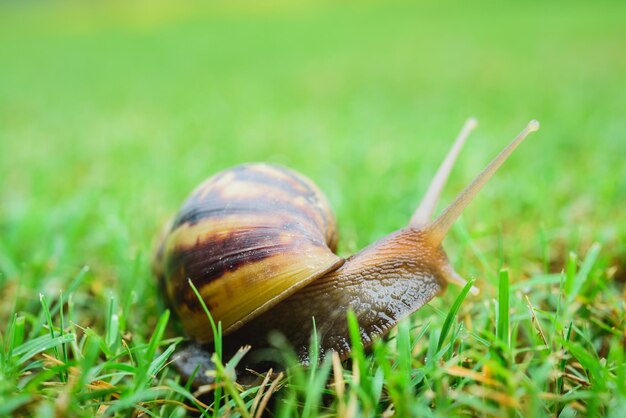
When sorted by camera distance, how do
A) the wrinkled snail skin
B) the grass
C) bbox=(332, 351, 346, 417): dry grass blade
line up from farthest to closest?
the wrinkled snail skin
the grass
bbox=(332, 351, 346, 417): dry grass blade

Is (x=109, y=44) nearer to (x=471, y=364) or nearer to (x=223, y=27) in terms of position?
(x=223, y=27)

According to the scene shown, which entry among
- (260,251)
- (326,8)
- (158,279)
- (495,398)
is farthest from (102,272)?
(326,8)

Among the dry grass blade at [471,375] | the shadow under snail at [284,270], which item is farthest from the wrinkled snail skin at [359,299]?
the dry grass blade at [471,375]

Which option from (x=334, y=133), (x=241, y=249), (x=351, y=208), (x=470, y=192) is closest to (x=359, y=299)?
(x=241, y=249)

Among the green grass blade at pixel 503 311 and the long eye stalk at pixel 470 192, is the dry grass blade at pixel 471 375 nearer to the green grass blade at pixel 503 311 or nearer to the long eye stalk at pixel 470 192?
the green grass blade at pixel 503 311

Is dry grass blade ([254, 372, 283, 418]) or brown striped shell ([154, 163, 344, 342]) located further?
brown striped shell ([154, 163, 344, 342])

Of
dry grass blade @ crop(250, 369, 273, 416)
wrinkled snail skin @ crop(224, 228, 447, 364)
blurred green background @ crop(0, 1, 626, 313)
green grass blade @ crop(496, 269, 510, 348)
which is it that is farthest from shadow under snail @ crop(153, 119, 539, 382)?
blurred green background @ crop(0, 1, 626, 313)

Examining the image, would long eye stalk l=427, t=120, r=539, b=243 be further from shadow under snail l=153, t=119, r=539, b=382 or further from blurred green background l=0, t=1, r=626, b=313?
blurred green background l=0, t=1, r=626, b=313
